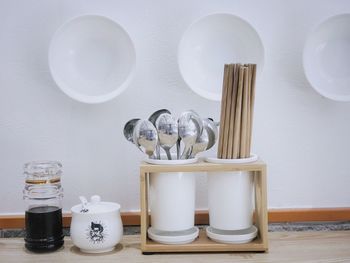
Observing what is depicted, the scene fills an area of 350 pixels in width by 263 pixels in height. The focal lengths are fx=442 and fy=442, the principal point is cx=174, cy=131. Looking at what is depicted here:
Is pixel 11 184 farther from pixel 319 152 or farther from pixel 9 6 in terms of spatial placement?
pixel 319 152

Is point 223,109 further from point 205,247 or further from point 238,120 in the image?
point 205,247

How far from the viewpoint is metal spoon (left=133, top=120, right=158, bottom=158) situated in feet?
3.53

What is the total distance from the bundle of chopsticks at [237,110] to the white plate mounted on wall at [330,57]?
0.86 ft

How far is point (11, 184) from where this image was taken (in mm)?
1279

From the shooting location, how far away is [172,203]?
3.54 ft

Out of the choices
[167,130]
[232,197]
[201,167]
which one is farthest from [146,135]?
[232,197]

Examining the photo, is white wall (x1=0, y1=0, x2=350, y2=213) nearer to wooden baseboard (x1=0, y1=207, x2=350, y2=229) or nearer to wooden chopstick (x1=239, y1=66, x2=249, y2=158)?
wooden baseboard (x1=0, y1=207, x2=350, y2=229)

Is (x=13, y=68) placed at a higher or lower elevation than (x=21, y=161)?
higher

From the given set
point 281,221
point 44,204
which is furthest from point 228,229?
point 44,204

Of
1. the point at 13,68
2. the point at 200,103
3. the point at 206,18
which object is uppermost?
the point at 206,18

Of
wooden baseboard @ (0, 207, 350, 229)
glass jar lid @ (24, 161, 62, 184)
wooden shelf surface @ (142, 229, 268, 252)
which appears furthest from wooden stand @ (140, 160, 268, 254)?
glass jar lid @ (24, 161, 62, 184)

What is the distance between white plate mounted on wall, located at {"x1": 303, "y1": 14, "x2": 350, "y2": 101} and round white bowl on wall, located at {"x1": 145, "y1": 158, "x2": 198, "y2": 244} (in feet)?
1.51

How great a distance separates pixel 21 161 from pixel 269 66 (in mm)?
771

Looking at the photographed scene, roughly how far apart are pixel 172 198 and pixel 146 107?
324 mm
